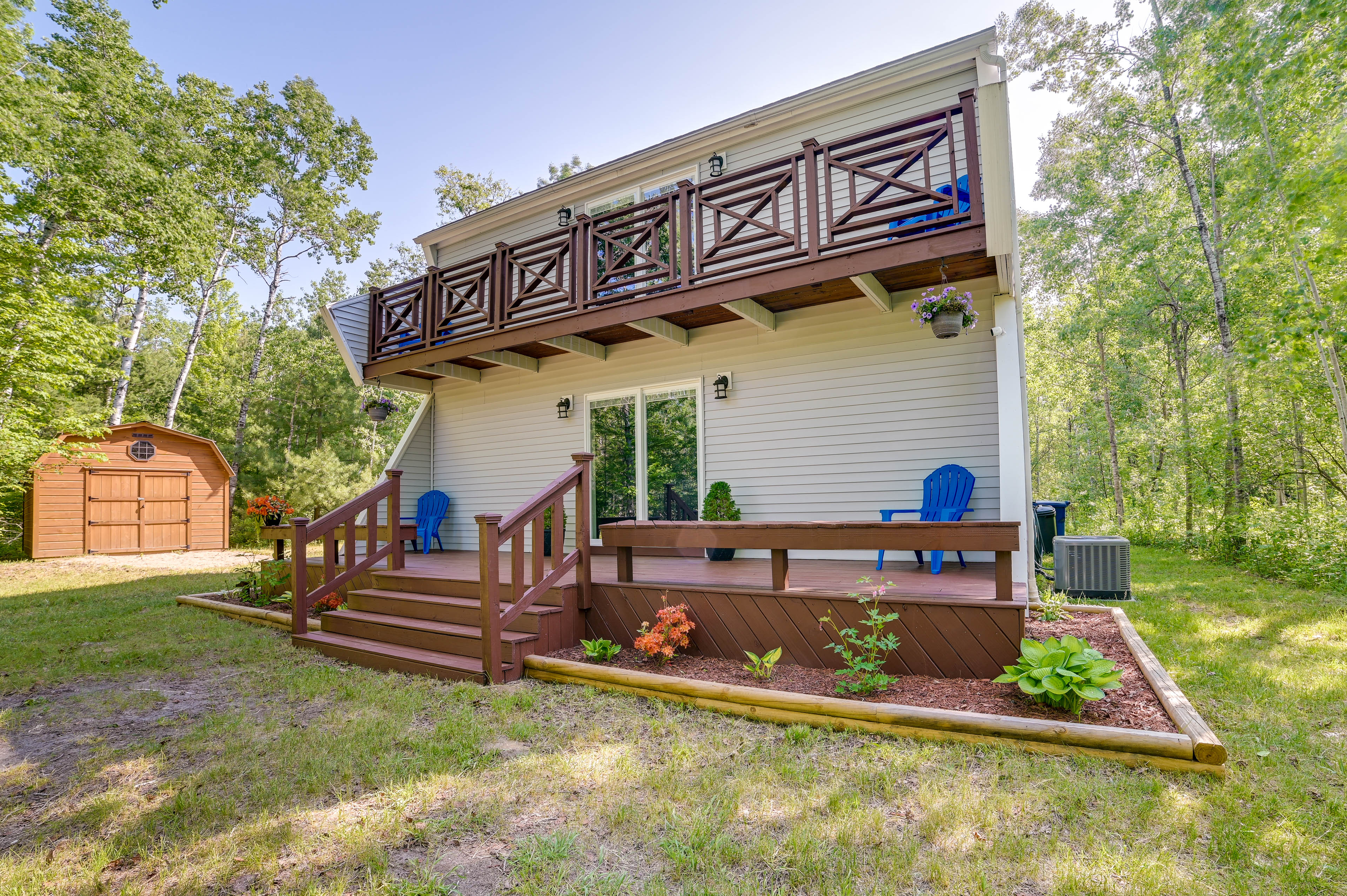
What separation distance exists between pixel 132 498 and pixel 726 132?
46.6 feet

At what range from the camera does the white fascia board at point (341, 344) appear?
8297mm

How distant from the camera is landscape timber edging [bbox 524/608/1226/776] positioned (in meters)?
2.64

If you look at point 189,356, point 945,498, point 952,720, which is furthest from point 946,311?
point 189,356

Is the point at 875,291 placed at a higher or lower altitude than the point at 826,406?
higher

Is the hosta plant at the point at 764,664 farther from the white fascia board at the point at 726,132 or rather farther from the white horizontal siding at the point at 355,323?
the white horizontal siding at the point at 355,323

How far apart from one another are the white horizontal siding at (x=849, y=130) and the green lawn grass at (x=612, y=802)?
4165mm

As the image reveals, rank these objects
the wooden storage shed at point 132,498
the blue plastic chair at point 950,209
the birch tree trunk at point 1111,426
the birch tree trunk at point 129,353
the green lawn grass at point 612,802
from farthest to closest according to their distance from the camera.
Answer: the birch tree trunk at point 1111,426 < the birch tree trunk at point 129,353 < the wooden storage shed at point 132,498 < the blue plastic chair at point 950,209 < the green lawn grass at point 612,802

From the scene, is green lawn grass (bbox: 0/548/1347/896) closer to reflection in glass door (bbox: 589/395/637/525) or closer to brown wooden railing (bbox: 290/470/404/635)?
brown wooden railing (bbox: 290/470/404/635)

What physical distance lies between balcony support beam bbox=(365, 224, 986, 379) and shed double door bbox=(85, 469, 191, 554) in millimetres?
9785

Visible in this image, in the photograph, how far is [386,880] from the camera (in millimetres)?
2057

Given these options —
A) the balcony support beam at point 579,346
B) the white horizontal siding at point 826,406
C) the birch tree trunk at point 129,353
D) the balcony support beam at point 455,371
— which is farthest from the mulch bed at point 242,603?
the birch tree trunk at point 129,353

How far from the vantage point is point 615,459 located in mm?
7867

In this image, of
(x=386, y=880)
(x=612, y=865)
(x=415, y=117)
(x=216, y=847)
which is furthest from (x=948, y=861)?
(x=415, y=117)

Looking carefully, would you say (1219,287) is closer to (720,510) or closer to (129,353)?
(720,510)
